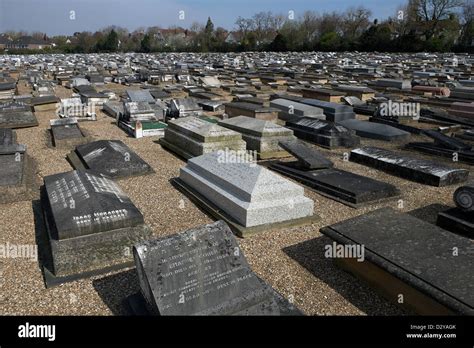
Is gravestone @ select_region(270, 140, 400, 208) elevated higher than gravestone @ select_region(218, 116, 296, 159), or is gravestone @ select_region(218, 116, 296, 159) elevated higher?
gravestone @ select_region(218, 116, 296, 159)

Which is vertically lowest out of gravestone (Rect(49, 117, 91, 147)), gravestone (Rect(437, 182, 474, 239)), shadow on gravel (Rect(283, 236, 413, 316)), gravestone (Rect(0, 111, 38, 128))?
shadow on gravel (Rect(283, 236, 413, 316))

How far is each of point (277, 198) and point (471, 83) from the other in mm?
23654

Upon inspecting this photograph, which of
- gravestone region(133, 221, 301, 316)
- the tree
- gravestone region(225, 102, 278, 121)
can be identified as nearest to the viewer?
gravestone region(133, 221, 301, 316)

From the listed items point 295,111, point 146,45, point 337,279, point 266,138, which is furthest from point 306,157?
point 146,45

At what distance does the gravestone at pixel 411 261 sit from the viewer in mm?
4027

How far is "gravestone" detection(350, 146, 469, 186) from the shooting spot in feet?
27.6

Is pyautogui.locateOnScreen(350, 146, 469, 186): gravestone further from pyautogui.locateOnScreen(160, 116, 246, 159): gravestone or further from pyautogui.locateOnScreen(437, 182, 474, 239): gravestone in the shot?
pyautogui.locateOnScreen(160, 116, 246, 159): gravestone

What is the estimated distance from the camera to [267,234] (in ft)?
20.0

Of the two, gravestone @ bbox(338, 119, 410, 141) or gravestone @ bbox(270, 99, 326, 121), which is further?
gravestone @ bbox(270, 99, 326, 121)

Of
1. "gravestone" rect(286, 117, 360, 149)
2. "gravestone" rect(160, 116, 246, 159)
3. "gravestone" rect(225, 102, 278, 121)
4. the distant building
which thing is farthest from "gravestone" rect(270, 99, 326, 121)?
the distant building

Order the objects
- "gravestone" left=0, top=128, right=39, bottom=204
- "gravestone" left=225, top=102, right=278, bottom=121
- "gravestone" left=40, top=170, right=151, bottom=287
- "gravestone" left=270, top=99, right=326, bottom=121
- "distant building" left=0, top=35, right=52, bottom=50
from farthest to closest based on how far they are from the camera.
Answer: "distant building" left=0, top=35, right=52, bottom=50
"gravestone" left=270, top=99, right=326, bottom=121
"gravestone" left=225, top=102, right=278, bottom=121
"gravestone" left=0, top=128, right=39, bottom=204
"gravestone" left=40, top=170, right=151, bottom=287

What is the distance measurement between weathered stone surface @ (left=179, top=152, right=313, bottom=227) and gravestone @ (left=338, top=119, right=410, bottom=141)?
6.88 metres
